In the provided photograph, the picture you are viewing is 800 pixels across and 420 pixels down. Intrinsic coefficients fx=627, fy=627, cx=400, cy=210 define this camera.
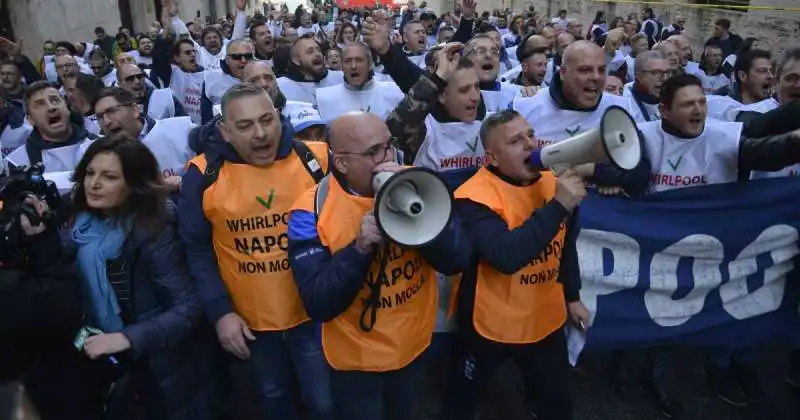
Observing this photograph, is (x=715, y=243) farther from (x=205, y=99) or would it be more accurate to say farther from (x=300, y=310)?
(x=205, y=99)

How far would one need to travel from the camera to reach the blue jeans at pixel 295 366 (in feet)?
9.62

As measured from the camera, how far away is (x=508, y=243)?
8.43ft

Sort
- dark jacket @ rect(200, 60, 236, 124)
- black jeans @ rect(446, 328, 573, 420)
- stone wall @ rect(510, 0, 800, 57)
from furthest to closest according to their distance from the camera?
stone wall @ rect(510, 0, 800, 57)
dark jacket @ rect(200, 60, 236, 124)
black jeans @ rect(446, 328, 573, 420)

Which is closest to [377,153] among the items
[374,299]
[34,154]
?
[374,299]

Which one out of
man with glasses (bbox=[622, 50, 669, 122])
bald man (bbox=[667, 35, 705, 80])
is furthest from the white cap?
bald man (bbox=[667, 35, 705, 80])

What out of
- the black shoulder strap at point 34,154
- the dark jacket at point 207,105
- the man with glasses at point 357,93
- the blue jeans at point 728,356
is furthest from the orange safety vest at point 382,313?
the dark jacket at point 207,105

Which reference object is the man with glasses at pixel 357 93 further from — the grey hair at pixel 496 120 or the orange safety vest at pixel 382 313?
the orange safety vest at pixel 382 313

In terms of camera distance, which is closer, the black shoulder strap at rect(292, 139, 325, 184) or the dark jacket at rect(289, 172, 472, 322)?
the dark jacket at rect(289, 172, 472, 322)

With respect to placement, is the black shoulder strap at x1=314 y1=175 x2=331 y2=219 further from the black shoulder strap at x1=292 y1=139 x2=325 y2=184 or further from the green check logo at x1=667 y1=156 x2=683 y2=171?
the green check logo at x1=667 y1=156 x2=683 y2=171

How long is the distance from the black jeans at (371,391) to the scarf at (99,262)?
3.24ft

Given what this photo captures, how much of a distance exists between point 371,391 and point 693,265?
6.71ft

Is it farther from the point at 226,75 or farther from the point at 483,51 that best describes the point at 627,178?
the point at 226,75

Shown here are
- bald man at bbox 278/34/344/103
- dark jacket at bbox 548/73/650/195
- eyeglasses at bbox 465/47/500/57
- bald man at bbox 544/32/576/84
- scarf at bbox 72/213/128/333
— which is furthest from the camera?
bald man at bbox 544/32/576/84

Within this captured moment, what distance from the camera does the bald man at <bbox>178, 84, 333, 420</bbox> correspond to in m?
2.73
